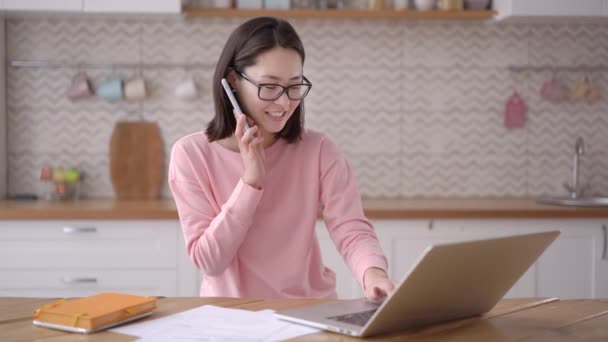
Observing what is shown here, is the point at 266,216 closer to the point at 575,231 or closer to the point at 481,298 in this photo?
the point at 481,298

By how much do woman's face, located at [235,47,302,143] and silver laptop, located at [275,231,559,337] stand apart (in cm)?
52

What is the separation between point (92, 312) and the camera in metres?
1.19

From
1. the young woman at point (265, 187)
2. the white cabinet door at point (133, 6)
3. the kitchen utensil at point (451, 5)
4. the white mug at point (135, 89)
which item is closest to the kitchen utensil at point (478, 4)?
the kitchen utensil at point (451, 5)

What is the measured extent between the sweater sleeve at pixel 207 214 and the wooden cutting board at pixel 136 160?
70.8 inches

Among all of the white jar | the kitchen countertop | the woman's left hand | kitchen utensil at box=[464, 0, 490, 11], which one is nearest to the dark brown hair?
the woman's left hand

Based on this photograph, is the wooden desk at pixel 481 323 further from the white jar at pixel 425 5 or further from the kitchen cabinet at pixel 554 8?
the white jar at pixel 425 5

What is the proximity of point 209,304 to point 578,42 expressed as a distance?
287 centimetres

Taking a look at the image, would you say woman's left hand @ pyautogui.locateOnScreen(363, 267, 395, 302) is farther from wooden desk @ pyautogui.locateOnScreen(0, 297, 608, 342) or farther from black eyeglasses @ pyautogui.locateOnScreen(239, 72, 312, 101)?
black eyeglasses @ pyautogui.locateOnScreen(239, 72, 312, 101)

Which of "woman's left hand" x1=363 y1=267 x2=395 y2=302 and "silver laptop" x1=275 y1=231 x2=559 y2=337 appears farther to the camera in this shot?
"woman's left hand" x1=363 y1=267 x2=395 y2=302

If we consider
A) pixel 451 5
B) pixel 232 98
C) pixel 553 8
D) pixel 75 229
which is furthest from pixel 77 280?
pixel 553 8

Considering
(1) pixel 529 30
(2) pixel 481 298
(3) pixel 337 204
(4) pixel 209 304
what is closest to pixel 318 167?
(3) pixel 337 204

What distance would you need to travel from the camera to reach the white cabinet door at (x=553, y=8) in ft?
10.5

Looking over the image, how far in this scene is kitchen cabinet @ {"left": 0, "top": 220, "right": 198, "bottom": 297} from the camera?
2926mm

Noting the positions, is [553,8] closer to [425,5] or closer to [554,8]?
[554,8]
